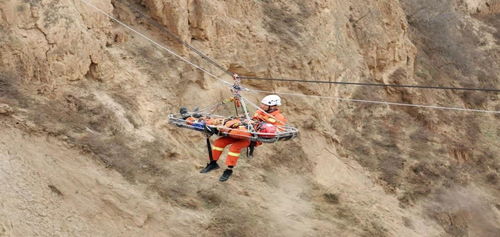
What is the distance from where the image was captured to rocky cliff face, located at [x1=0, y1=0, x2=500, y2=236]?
13.1 meters

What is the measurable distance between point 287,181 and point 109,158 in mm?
5397

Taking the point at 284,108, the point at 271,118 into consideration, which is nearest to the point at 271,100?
the point at 271,118

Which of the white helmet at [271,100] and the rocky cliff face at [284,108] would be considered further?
the rocky cliff face at [284,108]

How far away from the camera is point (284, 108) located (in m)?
18.4

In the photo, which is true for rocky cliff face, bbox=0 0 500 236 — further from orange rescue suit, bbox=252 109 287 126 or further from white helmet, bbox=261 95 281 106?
white helmet, bbox=261 95 281 106

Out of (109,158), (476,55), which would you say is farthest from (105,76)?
(476,55)

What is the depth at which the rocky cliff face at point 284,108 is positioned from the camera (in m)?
13.1

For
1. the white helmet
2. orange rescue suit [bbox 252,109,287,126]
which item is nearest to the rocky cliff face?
orange rescue suit [bbox 252,109,287,126]

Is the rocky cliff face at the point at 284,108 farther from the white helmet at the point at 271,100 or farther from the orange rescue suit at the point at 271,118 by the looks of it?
the white helmet at the point at 271,100

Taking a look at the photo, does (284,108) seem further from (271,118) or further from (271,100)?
(271,118)

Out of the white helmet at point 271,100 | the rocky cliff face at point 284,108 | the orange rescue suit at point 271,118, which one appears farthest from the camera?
the rocky cliff face at point 284,108

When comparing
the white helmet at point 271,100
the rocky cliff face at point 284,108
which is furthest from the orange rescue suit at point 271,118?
the rocky cliff face at point 284,108

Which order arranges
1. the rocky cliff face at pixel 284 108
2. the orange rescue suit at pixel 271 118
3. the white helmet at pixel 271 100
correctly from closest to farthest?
the orange rescue suit at pixel 271 118, the white helmet at pixel 271 100, the rocky cliff face at pixel 284 108

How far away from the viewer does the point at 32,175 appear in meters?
11.4
